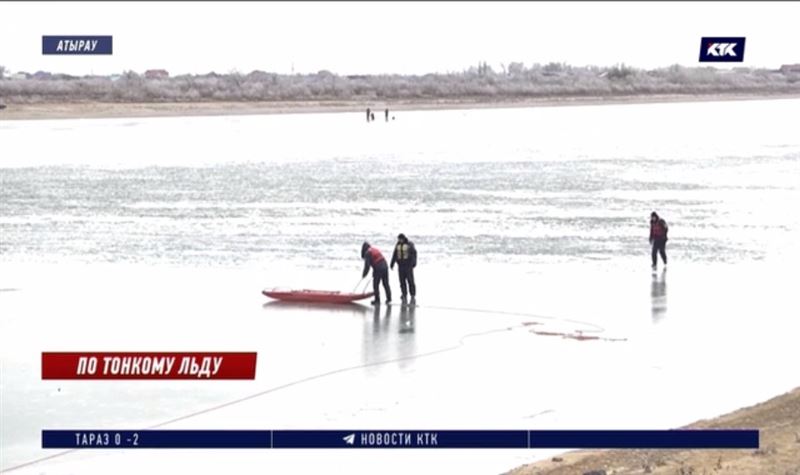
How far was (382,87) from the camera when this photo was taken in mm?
109812

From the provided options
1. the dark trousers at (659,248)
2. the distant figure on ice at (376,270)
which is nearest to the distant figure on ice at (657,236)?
the dark trousers at (659,248)

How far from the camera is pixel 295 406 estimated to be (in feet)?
55.2

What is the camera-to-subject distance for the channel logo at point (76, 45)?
13452mm

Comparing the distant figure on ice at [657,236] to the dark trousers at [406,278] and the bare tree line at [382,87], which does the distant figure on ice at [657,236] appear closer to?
the dark trousers at [406,278]

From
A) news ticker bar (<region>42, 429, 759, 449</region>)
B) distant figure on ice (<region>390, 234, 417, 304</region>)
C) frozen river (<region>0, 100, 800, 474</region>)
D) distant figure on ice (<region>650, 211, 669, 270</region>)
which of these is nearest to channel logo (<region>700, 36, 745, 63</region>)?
news ticker bar (<region>42, 429, 759, 449</region>)

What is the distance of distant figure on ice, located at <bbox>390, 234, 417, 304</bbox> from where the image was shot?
2325 centimetres

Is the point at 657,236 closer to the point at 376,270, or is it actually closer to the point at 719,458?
the point at 376,270

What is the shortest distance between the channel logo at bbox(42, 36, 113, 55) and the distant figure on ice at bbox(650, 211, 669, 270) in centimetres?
1493

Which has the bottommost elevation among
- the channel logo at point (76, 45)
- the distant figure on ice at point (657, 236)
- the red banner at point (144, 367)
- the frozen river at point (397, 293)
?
the frozen river at point (397, 293)

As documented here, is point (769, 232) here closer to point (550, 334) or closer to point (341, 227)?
point (341, 227)

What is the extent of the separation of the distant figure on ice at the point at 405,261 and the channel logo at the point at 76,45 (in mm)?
9799

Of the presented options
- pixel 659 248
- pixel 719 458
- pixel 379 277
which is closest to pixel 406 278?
pixel 379 277

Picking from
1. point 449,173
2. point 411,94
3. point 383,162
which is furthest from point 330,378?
point 411,94

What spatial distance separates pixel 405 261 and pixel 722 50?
35.7 ft
